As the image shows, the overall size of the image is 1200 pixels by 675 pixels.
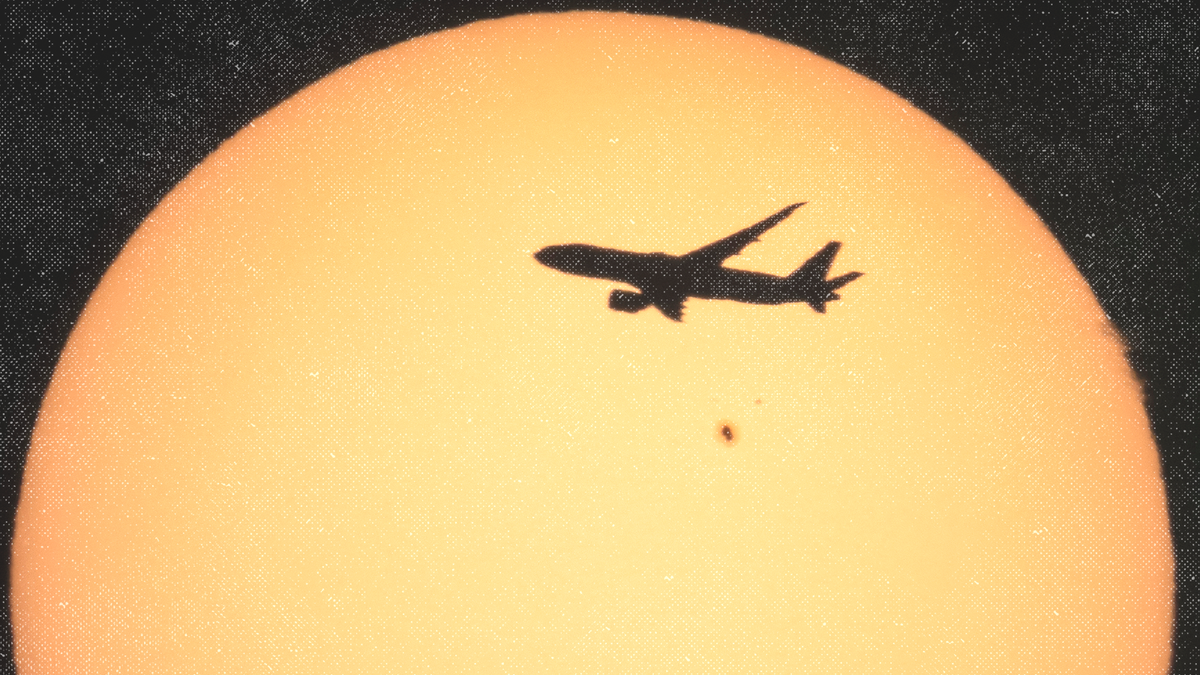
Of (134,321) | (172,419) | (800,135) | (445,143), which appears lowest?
(172,419)

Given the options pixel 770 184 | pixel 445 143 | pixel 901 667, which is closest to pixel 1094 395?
pixel 901 667

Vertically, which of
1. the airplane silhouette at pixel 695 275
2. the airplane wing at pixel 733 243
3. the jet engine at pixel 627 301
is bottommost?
the jet engine at pixel 627 301

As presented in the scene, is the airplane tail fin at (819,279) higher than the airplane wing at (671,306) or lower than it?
higher

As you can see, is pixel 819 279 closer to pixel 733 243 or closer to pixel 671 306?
pixel 733 243

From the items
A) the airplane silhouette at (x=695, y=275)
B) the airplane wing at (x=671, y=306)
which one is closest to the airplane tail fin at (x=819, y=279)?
the airplane silhouette at (x=695, y=275)

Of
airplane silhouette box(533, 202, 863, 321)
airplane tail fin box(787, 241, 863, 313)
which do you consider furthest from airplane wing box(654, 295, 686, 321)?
airplane tail fin box(787, 241, 863, 313)

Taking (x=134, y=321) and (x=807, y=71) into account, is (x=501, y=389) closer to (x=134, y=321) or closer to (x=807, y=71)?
(x=134, y=321)

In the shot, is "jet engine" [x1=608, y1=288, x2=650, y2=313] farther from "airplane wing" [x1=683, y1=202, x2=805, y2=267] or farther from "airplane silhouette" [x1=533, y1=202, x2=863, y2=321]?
"airplane wing" [x1=683, y1=202, x2=805, y2=267]

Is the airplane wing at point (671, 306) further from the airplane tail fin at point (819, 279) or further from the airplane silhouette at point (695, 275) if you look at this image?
the airplane tail fin at point (819, 279)
